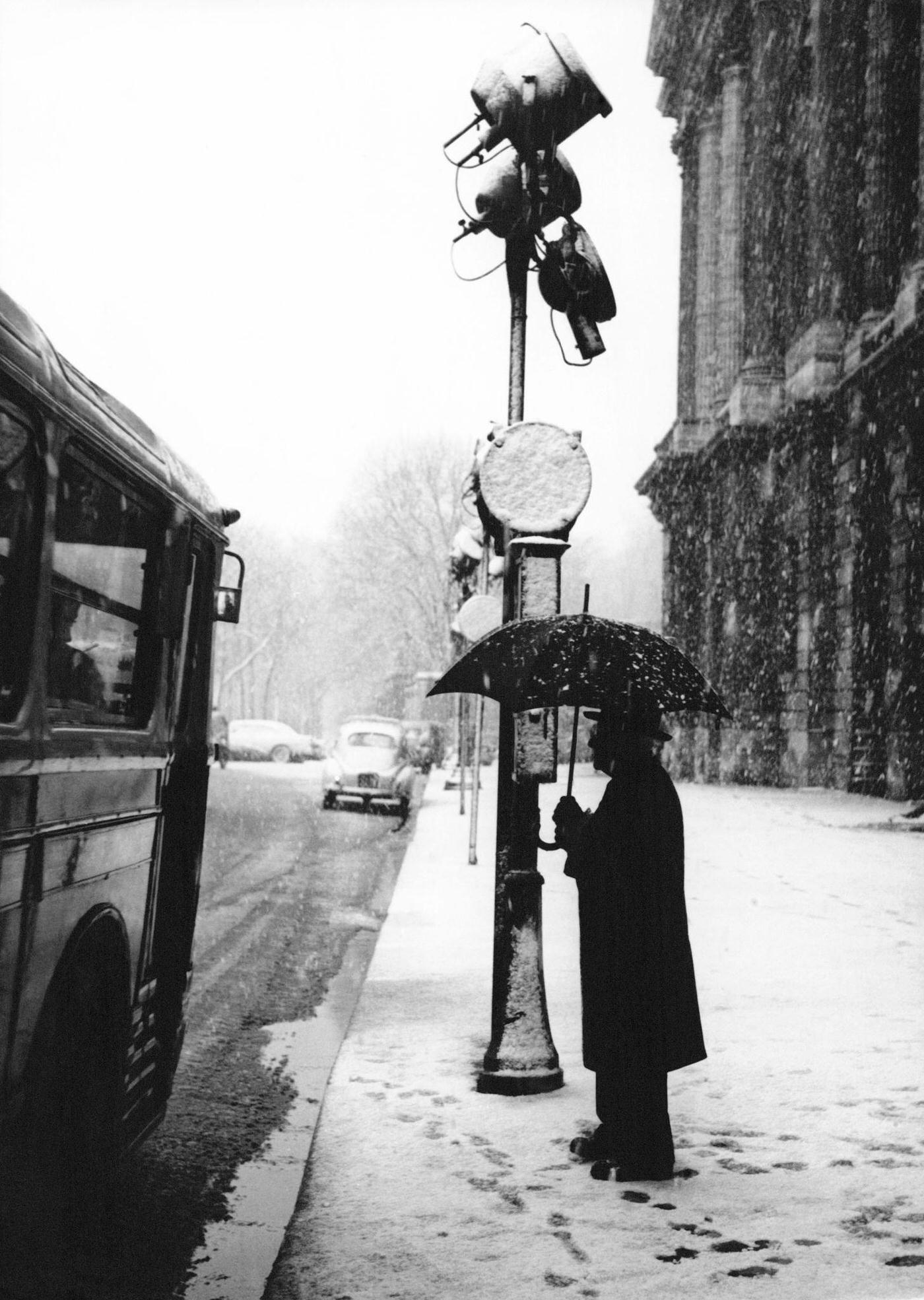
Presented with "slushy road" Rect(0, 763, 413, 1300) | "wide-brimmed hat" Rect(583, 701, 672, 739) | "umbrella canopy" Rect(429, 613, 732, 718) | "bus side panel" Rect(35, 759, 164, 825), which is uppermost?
"umbrella canopy" Rect(429, 613, 732, 718)

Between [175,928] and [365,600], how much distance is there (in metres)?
59.5

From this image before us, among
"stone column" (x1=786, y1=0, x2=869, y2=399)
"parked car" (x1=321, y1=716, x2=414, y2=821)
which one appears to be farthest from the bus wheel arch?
"stone column" (x1=786, y1=0, x2=869, y2=399)

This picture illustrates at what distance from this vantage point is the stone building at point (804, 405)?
24078mm

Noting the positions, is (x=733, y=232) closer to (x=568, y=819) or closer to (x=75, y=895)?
(x=568, y=819)

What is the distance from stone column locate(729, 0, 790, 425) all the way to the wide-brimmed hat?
27262 millimetres

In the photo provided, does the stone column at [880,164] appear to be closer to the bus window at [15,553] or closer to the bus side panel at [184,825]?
the bus side panel at [184,825]

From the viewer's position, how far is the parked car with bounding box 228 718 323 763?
5306 centimetres

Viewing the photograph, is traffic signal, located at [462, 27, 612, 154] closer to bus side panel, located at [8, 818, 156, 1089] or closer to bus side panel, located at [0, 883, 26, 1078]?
bus side panel, located at [8, 818, 156, 1089]

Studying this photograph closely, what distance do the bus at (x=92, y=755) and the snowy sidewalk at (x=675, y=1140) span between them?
2.55 feet

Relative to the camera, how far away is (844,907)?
11.9 metres

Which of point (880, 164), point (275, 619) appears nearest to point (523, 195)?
point (880, 164)

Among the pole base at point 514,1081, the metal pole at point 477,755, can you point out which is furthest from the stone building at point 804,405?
the pole base at point 514,1081

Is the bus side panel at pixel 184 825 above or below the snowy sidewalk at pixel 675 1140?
above

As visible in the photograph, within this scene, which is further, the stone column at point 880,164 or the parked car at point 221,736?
the parked car at point 221,736
